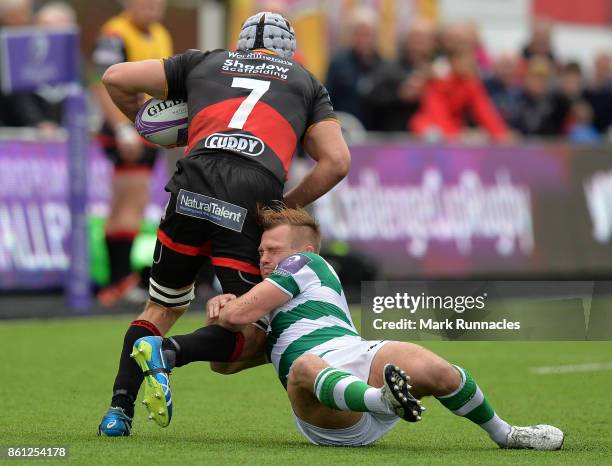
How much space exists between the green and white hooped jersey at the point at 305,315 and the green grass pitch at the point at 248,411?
455 mm

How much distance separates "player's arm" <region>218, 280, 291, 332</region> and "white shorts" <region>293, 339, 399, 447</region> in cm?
32

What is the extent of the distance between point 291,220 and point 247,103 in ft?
2.27

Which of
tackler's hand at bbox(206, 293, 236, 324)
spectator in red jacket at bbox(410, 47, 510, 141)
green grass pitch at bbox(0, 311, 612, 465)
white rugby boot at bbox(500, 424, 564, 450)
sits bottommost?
spectator in red jacket at bbox(410, 47, 510, 141)

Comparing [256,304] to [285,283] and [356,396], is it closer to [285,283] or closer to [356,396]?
[285,283]

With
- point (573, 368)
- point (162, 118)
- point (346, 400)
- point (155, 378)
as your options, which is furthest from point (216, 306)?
point (573, 368)

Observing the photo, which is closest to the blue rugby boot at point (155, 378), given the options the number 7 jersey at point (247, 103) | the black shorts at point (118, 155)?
the number 7 jersey at point (247, 103)

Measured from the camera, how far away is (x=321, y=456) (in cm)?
659

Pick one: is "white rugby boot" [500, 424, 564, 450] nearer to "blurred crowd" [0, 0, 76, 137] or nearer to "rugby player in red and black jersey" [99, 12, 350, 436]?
"rugby player in red and black jersey" [99, 12, 350, 436]

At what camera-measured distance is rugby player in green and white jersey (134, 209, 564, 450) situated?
662 cm

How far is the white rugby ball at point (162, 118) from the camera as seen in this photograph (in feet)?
25.4

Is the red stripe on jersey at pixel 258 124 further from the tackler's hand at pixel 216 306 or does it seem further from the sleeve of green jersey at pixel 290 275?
the tackler's hand at pixel 216 306

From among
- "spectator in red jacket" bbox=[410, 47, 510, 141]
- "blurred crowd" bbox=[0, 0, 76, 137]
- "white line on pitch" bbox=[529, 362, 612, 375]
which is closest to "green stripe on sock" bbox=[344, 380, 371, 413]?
"white line on pitch" bbox=[529, 362, 612, 375]

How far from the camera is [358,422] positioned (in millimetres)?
6934

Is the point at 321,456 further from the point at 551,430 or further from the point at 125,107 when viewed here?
the point at 125,107
